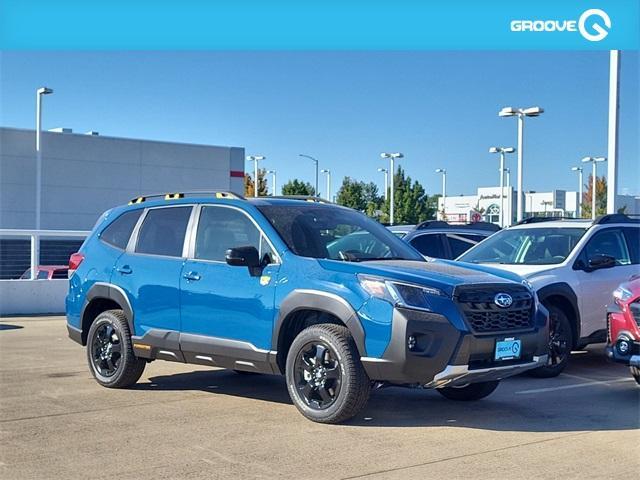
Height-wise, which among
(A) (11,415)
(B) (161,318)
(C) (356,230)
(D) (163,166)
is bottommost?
(A) (11,415)

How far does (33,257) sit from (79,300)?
25.7 ft

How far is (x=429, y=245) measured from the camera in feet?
44.1

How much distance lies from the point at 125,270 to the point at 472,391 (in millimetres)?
3481

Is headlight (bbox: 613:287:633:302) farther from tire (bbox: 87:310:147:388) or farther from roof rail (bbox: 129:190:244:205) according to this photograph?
tire (bbox: 87:310:147:388)

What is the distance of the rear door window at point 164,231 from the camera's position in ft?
25.8

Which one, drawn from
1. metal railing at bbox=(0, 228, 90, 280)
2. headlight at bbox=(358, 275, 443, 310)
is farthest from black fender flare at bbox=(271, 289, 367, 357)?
metal railing at bbox=(0, 228, 90, 280)

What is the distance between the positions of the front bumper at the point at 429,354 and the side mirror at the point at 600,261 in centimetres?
372

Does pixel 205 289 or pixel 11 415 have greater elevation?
pixel 205 289

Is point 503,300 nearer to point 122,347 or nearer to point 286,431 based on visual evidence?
point 286,431

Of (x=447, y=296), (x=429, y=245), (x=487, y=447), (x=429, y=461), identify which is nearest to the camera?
(x=429, y=461)

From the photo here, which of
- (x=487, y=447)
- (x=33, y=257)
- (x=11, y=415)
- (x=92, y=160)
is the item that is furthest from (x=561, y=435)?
(x=92, y=160)

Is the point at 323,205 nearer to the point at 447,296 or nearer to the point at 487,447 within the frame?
the point at 447,296

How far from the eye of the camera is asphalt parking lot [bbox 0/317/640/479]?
17.8 feet

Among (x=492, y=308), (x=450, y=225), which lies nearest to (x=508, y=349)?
(x=492, y=308)
